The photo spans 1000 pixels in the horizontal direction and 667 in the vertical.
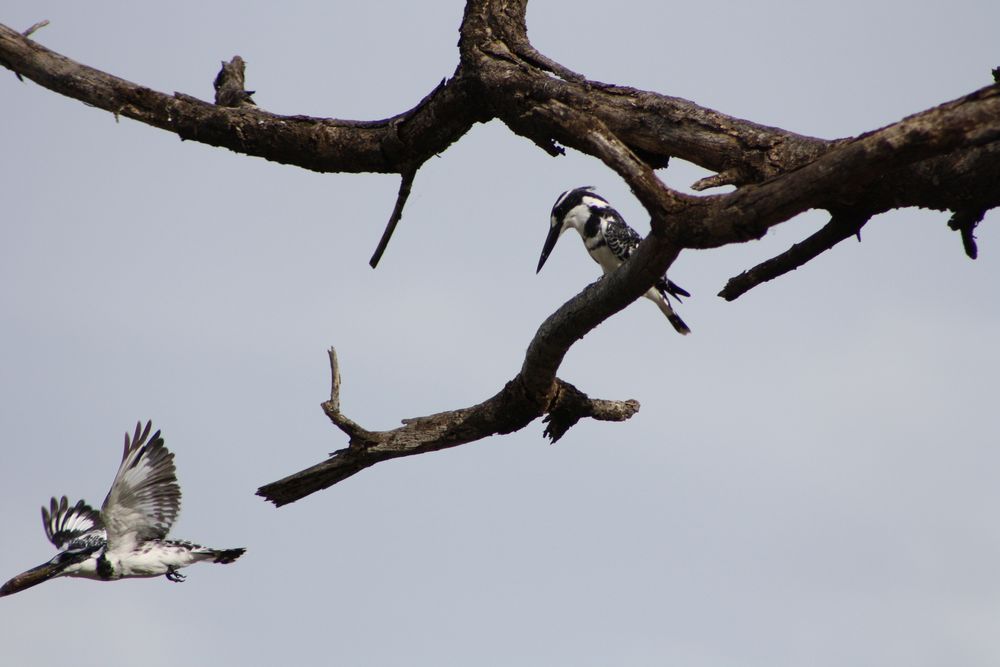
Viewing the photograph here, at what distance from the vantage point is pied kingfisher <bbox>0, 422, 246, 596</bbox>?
8648 mm

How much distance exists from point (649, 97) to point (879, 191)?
3.42 feet

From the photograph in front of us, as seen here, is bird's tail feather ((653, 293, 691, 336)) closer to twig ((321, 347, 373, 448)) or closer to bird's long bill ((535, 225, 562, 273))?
bird's long bill ((535, 225, 562, 273))

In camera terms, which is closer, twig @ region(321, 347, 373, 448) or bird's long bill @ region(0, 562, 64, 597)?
twig @ region(321, 347, 373, 448)

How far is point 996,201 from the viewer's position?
4.34 m

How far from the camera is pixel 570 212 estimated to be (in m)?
9.07

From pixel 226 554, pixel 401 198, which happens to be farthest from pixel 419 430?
pixel 226 554

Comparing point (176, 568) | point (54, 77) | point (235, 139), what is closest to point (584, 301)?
point (235, 139)

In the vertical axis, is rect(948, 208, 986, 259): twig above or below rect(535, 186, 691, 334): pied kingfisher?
below

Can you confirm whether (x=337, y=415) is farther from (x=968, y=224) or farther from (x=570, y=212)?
(x=570, y=212)

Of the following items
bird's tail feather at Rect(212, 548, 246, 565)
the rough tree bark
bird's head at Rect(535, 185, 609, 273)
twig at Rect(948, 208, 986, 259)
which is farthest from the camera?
bird's tail feather at Rect(212, 548, 246, 565)

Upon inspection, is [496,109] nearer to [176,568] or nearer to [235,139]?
[235,139]

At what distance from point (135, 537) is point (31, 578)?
0.79 m

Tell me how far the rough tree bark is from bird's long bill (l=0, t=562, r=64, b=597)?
376cm

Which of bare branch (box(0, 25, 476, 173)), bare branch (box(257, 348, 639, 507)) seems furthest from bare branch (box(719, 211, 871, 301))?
bare branch (box(0, 25, 476, 173))
